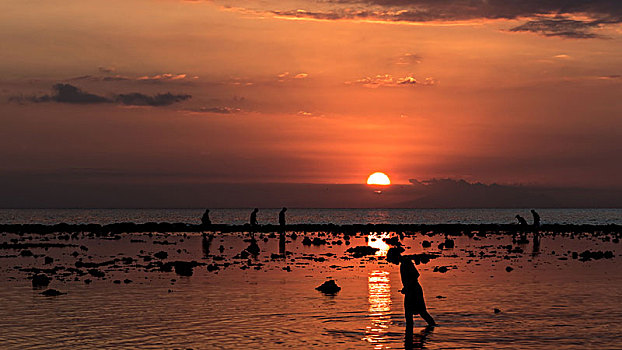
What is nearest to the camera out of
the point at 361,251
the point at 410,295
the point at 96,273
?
the point at 410,295

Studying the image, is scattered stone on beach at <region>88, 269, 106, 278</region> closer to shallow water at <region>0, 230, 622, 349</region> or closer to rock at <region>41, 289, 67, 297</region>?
shallow water at <region>0, 230, 622, 349</region>

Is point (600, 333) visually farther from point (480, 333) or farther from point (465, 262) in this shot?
point (465, 262)

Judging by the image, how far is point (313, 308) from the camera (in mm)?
27625

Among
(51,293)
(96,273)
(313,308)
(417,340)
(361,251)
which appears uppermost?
(361,251)

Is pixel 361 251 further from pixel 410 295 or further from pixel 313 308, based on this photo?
pixel 410 295

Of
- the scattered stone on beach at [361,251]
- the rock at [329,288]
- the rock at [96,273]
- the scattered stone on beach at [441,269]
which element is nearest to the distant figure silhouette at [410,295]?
the rock at [329,288]

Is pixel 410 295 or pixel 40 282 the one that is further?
pixel 40 282

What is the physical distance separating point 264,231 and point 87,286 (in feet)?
191

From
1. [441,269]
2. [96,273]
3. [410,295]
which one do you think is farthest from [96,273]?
[410,295]

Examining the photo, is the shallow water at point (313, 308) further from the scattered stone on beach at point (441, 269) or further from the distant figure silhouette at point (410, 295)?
the scattered stone on beach at point (441, 269)

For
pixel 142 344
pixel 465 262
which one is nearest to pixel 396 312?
pixel 142 344

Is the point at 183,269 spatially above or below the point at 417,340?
above

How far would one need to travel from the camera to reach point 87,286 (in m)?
34.2

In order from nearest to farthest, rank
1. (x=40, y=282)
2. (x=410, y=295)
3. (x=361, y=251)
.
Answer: (x=410, y=295) < (x=40, y=282) < (x=361, y=251)
